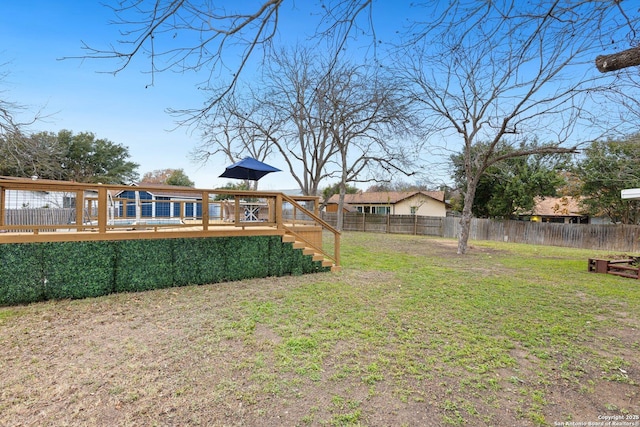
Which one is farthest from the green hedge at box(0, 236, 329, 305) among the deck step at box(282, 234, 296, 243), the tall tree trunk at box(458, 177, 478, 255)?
the tall tree trunk at box(458, 177, 478, 255)

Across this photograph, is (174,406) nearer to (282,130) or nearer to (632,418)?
(632,418)

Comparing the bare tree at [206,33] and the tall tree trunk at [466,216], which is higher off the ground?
the bare tree at [206,33]

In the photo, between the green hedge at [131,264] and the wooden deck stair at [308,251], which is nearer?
the green hedge at [131,264]

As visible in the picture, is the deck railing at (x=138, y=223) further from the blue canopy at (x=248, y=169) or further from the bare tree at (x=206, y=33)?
the bare tree at (x=206, y=33)

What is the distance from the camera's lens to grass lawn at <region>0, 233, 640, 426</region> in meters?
2.20

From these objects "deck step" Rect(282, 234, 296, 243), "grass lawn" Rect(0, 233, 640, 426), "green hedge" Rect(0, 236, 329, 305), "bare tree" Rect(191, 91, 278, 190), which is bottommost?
"grass lawn" Rect(0, 233, 640, 426)

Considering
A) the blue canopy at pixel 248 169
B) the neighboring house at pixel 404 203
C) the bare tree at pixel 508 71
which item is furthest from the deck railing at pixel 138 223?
the neighboring house at pixel 404 203

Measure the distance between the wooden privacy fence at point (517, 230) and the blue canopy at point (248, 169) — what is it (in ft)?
46.6

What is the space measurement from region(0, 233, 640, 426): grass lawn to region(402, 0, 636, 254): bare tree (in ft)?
9.81

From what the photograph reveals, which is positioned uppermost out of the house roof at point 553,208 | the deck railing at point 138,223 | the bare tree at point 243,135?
the bare tree at point 243,135

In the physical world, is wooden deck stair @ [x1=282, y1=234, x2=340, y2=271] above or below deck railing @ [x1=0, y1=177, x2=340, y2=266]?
below

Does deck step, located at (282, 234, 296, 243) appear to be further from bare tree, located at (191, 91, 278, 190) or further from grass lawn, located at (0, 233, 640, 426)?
bare tree, located at (191, 91, 278, 190)

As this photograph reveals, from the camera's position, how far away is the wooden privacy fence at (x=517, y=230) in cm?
1377

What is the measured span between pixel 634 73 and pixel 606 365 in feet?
11.7
